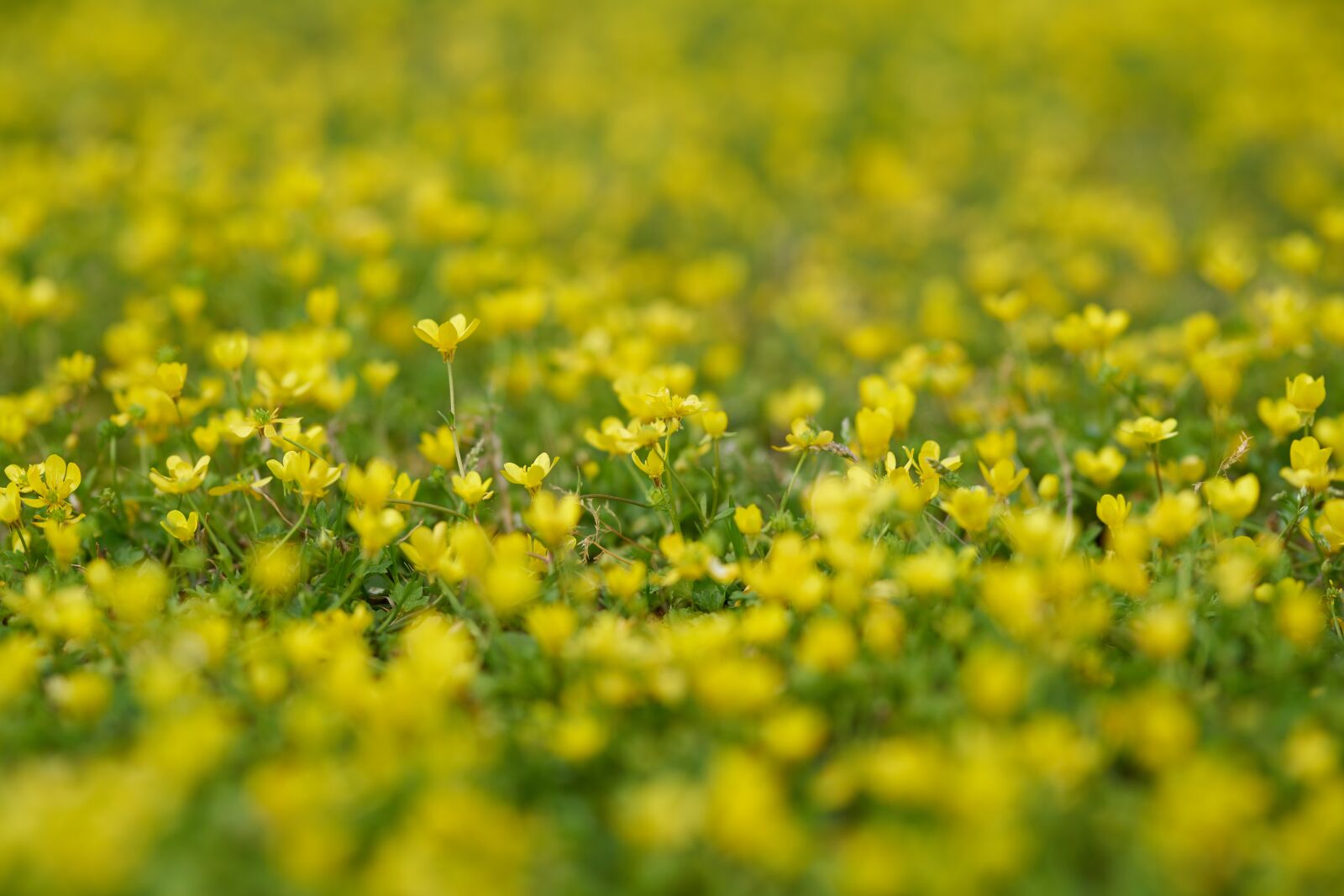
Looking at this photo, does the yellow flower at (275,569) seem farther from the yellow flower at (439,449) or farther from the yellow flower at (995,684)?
the yellow flower at (995,684)

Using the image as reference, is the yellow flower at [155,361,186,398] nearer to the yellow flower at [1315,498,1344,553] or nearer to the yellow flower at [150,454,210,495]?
the yellow flower at [150,454,210,495]

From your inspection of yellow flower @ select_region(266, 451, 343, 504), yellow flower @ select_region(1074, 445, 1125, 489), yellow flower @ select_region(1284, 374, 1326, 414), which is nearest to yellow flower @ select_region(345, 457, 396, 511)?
yellow flower @ select_region(266, 451, 343, 504)

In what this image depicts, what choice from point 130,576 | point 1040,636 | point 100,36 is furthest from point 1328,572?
point 100,36

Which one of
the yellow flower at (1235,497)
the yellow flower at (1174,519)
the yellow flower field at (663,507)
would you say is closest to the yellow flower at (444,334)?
the yellow flower field at (663,507)

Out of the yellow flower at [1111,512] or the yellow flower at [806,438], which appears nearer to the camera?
the yellow flower at [1111,512]

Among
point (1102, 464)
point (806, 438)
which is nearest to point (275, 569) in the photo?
point (806, 438)

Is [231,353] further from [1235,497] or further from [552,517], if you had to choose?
[1235,497]
